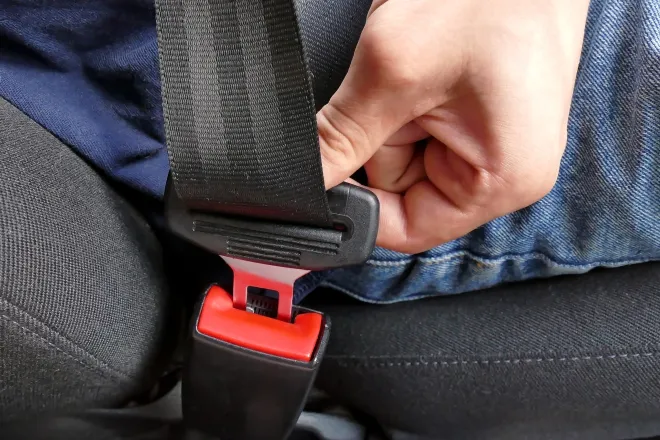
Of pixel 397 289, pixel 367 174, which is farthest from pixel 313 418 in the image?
pixel 367 174

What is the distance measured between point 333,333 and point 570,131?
0.92 ft

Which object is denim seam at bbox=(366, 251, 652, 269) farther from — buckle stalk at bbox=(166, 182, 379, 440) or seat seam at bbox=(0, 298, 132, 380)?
seat seam at bbox=(0, 298, 132, 380)

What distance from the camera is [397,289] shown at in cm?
56

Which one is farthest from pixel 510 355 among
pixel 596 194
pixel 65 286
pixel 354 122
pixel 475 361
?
pixel 65 286

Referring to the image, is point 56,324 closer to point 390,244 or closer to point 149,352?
point 149,352

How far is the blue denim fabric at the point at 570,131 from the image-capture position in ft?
1.51

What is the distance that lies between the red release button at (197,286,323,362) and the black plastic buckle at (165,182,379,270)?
52 mm

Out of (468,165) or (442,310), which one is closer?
(468,165)

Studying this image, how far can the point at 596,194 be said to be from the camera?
0.48 m

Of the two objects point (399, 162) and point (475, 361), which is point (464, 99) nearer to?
point (399, 162)

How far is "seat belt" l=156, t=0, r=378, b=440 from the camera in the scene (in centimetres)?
40

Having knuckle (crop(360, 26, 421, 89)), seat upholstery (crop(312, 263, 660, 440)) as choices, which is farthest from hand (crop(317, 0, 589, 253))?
seat upholstery (crop(312, 263, 660, 440))

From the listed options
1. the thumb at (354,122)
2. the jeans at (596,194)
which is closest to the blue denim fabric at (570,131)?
the jeans at (596,194)

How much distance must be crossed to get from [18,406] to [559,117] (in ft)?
1.44
